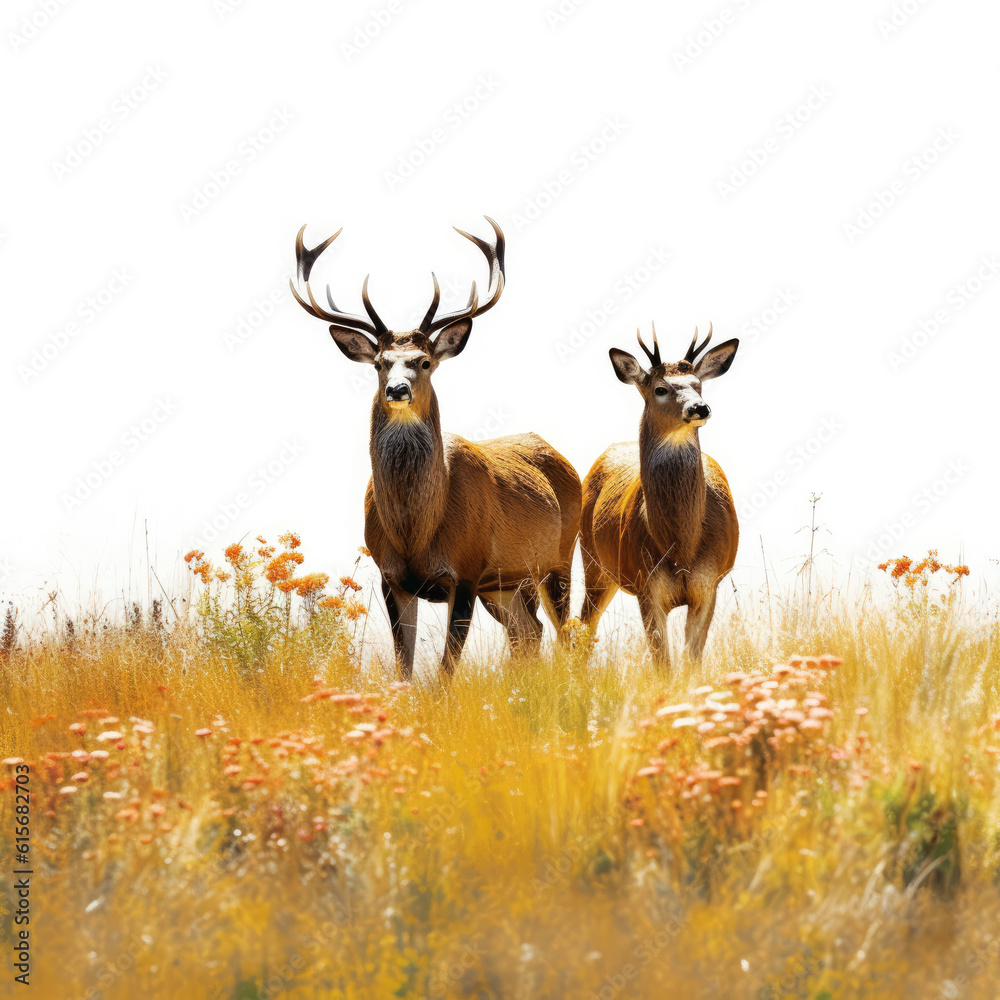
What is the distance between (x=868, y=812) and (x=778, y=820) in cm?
38

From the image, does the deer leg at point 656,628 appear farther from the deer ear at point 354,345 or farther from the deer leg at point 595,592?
the deer ear at point 354,345

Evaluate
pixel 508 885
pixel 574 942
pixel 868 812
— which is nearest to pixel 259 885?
pixel 508 885

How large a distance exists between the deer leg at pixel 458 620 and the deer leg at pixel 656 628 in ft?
4.16

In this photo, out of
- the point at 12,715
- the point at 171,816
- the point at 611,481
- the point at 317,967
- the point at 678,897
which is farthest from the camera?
the point at 611,481

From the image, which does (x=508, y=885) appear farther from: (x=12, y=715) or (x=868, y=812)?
(x=12, y=715)

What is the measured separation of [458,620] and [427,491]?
97cm

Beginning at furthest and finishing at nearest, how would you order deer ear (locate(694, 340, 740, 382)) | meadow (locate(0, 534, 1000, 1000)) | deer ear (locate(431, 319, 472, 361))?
deer ear (locate(694, 340, 740, 382))
deer ear (locate(431, 319, 472, 361))
meadow (locate(0, 534, 1000, 1000))

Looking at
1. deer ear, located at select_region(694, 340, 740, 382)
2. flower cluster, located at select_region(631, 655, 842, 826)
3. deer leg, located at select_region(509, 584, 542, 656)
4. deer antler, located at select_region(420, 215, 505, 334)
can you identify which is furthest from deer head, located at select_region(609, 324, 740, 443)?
flower cluster, located at select_region(631, 655, 842, 826)

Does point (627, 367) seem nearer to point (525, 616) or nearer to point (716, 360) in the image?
point (716, 360)

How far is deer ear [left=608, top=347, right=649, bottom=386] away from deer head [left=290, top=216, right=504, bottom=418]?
1094mm

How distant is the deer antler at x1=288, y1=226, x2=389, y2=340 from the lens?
24.8 feet

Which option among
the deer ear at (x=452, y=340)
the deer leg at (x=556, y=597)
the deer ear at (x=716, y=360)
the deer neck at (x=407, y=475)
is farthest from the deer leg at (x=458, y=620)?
the deer ear at (x=716, y=360)

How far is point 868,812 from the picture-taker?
4363mm

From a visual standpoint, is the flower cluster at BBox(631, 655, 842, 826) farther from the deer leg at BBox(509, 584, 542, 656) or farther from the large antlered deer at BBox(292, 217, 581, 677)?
the deer leg at BBox(509, 584, 542, 656)
